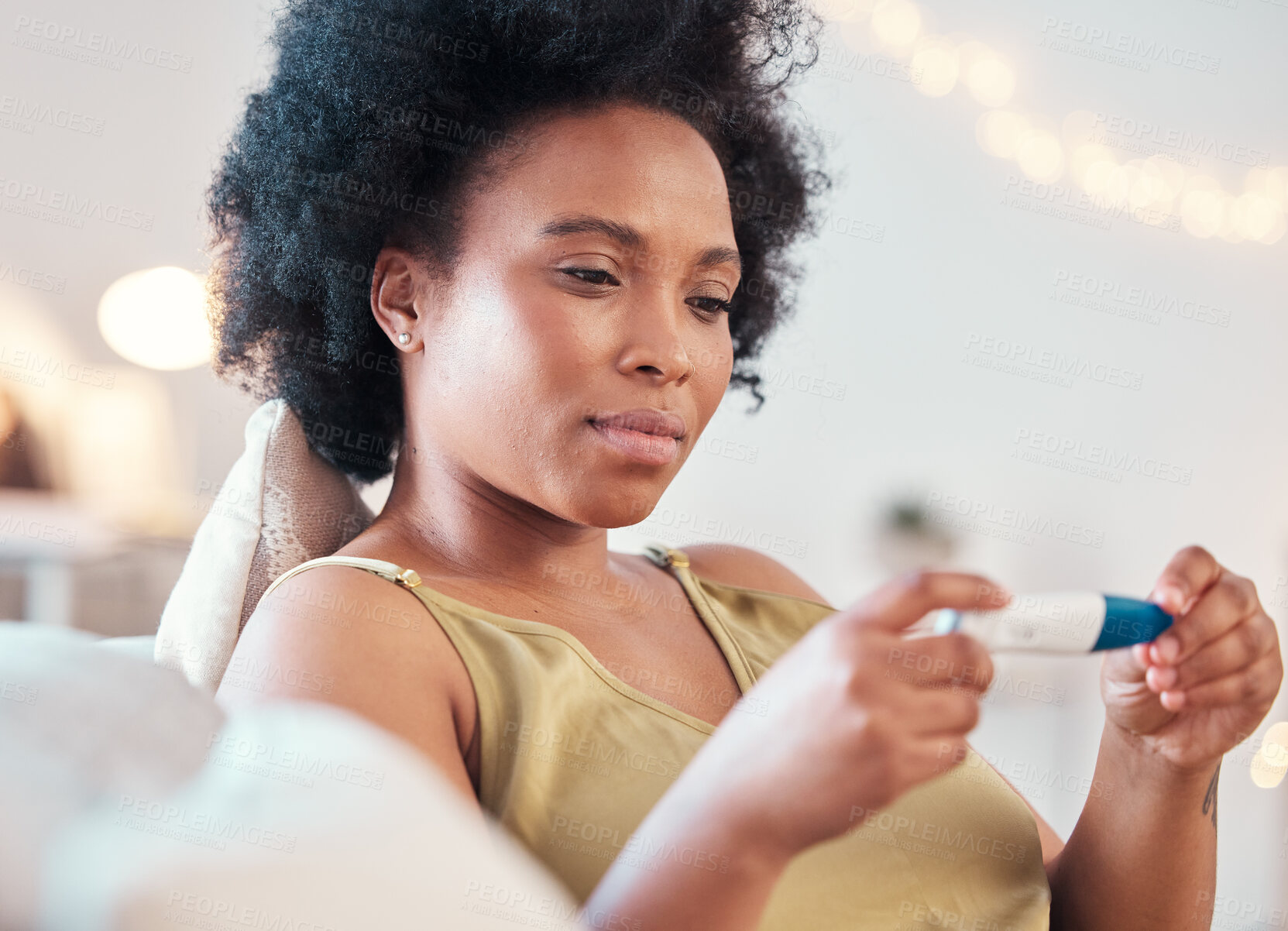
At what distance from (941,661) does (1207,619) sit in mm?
267

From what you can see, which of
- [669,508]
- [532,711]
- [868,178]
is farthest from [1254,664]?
[868,178]

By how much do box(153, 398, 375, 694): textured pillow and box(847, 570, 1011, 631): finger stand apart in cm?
48

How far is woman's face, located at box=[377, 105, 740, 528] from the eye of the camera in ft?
2.42

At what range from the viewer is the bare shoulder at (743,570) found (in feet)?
3.47

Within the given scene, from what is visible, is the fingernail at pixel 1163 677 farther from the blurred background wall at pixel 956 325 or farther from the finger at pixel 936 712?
the blurred background wall at pixel 956 325

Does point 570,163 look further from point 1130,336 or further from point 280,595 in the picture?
point 1130,336

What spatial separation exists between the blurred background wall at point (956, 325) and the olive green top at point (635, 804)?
1731 millimetres

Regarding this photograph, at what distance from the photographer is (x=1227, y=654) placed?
68cm
